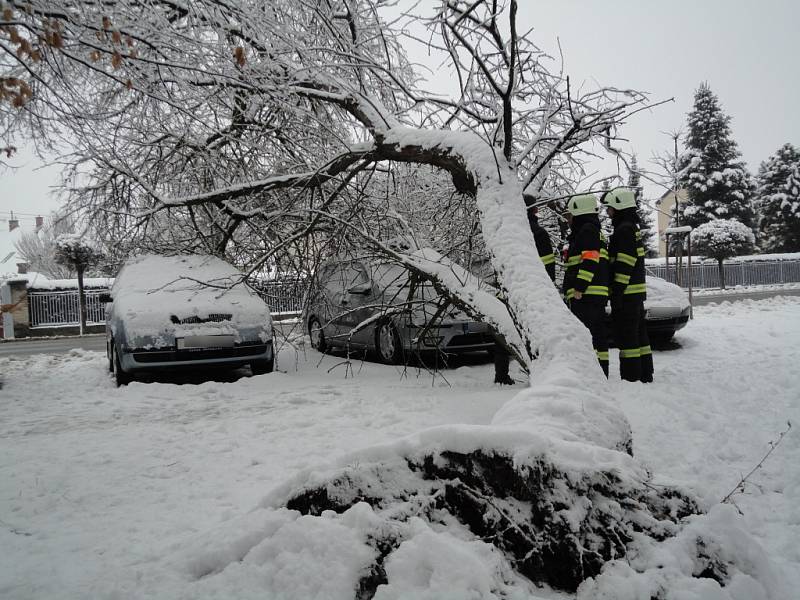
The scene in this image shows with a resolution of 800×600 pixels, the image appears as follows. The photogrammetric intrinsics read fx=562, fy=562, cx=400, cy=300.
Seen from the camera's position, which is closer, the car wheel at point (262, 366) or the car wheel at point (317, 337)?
the car wheel at point (262, 366)

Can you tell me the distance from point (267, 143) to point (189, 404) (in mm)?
3877

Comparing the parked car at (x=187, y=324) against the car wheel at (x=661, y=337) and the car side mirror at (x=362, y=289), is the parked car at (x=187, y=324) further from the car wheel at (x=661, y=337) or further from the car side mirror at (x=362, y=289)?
the car wheel at (x=661, y=337)

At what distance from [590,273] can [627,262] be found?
1.36 feet

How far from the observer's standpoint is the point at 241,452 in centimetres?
389

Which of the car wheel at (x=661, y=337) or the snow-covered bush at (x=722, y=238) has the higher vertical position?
the snow-covered bush at (x=722, y=238)

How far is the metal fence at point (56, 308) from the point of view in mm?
19766

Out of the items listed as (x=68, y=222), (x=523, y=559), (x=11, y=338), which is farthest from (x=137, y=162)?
(x=11, y=338)

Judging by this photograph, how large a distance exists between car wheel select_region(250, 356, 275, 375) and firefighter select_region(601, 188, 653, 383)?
4082 millimetres

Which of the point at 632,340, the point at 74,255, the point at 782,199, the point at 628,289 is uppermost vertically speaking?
the point at 782,199

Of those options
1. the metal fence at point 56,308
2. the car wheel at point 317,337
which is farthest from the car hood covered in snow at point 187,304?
the metal fence at point 56,308

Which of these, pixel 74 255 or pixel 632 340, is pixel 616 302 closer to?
pixel 632 340

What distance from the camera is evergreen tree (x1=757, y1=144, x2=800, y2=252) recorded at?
35.8 metres

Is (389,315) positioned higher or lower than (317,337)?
A: higher

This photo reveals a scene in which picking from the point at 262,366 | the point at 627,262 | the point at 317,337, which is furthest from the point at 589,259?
the point at 317,337
